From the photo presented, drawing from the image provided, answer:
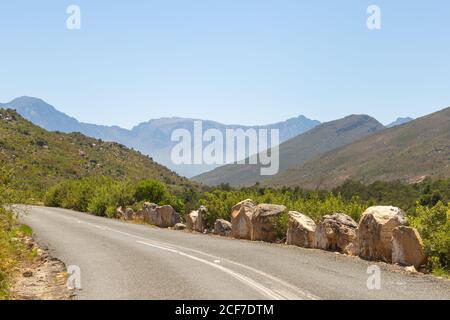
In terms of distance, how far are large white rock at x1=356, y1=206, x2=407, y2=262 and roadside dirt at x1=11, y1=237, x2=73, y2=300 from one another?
8148 millimetres

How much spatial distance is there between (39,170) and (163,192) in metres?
49.4

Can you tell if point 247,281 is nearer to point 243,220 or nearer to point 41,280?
point 41,280

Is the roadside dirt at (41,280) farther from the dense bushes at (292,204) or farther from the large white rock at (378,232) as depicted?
the dense bushes at (292,204)

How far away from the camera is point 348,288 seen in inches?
394

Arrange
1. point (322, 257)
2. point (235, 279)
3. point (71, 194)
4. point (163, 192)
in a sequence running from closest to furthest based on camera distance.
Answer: point (235, 279)
point (322, 257)
point (163, 192)
point (71, 194)

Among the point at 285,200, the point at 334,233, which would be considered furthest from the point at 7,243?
the point at 285,200

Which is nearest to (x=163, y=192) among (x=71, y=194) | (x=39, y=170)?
(x=71, y=194)

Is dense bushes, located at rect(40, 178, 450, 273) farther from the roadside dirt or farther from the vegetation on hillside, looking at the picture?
the vegetation on hillside

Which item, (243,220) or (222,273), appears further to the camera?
(243,220)

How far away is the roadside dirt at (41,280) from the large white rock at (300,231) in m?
7.73

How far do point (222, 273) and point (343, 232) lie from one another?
5.93 metres

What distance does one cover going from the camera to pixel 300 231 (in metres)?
17.3

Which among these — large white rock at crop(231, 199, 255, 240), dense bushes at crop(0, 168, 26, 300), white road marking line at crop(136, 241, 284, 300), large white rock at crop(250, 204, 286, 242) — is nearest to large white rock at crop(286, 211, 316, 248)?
large white rock at crop(250, 204, 286, 242)
